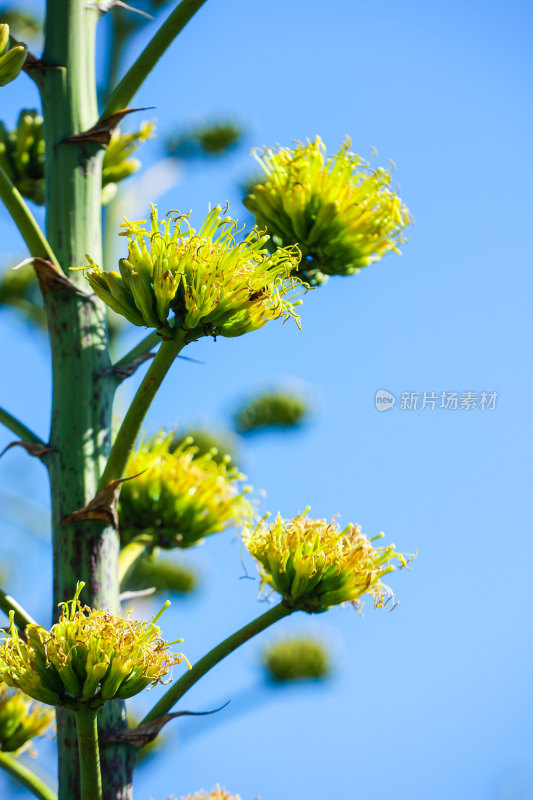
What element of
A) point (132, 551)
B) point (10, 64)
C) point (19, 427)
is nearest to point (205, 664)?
point (19, 427)

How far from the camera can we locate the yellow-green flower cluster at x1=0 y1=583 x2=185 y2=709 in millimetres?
1758

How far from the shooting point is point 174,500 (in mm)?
2902

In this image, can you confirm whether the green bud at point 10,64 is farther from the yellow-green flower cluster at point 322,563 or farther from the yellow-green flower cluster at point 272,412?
the yellow-green flower cluster at point 272,412

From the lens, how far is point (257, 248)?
1944 mm

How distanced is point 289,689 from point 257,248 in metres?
6.37

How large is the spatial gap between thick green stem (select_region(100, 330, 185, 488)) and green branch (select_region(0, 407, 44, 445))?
344mm

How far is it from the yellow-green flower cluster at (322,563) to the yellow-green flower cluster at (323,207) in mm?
729

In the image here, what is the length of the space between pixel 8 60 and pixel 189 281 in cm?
69

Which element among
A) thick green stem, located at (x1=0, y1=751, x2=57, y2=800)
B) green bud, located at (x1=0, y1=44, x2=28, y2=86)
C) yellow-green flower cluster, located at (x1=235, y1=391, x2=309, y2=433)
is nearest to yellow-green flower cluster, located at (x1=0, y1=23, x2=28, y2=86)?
green bud, located at (x1=0, y1=44, x2=28, y2=86)

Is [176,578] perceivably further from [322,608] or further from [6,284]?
[322,608]

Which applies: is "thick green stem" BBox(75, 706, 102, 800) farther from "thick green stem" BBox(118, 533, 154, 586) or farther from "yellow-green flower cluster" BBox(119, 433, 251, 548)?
"yellow-green flower cluster" BBox(119, 433, 251, 548)

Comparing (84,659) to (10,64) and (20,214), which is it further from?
(10,64)

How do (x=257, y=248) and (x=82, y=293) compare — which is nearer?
(x=257, y=248)

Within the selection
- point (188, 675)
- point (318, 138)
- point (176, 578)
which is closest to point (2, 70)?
point (318, 138)
